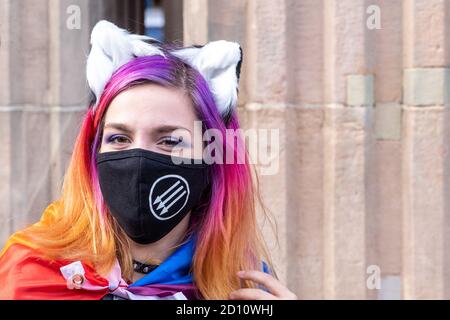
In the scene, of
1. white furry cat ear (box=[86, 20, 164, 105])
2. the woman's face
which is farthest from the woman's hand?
white furry cat ear (box=[86, 20, 164, 105])

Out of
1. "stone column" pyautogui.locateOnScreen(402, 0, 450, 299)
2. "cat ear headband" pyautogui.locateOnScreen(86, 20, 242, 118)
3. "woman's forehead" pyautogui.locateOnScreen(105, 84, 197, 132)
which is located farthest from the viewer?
"stone column" pyautogui.locateOnScreen(402, 0, 450, 299)

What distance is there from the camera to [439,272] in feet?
10.3

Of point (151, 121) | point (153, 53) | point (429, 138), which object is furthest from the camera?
point (429, 138)

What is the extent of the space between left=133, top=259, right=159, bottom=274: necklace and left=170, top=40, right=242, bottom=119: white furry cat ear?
0.39m

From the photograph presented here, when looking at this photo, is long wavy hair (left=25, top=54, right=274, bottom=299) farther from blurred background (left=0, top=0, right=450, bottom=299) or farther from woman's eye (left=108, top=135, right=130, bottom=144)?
blurred background (left=0, top=0, right=450, bottom=299)

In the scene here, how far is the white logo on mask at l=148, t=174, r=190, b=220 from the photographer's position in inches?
66.6

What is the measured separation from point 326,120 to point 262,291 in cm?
160

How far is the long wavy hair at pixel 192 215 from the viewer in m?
1.66

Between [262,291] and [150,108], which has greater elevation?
[150,108]

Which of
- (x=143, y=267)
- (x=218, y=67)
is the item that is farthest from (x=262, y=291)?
(x=218, y=67)

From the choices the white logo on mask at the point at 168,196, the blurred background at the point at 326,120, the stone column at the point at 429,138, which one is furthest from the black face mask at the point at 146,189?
the stone column at the point at 429,138

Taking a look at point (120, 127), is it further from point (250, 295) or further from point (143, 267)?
point (250, 295)

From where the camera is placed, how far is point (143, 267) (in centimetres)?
168
